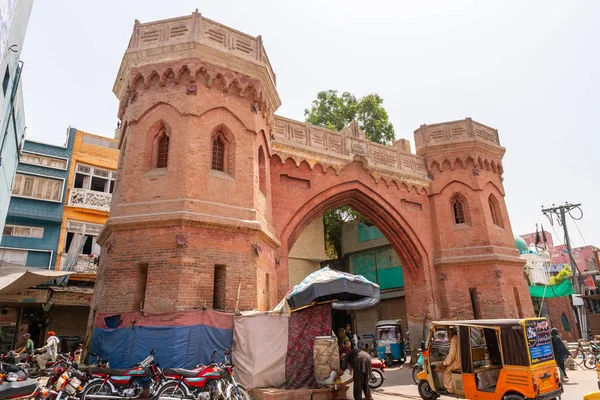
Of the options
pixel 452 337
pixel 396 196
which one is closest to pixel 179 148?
pixel 452 337

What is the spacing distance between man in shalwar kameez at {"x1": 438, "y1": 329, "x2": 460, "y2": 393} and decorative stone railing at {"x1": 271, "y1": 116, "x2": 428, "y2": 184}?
8.79m

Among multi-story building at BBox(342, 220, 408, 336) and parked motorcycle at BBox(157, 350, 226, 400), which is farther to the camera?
multi-story building at BBox(342, 220, 408, 336)

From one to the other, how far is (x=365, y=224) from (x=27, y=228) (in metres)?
19.2

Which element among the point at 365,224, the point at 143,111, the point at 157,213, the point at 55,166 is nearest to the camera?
the point at 157,213

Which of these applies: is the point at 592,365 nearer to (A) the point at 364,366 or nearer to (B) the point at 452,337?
(B) the point at 452,337

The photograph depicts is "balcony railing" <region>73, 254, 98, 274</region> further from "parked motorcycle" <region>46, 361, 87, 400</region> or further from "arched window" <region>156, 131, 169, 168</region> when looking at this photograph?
"parked motorcycle" <region>46, 361, 87, 400</region>

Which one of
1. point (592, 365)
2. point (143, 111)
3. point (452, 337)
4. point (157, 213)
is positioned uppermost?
point (143, 111)

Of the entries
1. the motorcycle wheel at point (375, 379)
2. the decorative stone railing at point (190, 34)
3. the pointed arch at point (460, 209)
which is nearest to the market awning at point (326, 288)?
the motorcycle wheel at point (375, 379)

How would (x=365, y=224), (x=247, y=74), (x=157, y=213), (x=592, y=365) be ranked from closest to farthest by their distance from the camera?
(x=157, y=213), (x=247, y=74), (x=592, y=365), (x=365, y=224)

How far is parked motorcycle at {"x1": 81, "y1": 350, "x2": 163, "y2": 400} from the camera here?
7555 millimetres

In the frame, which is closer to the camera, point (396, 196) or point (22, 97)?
point (22, 97)

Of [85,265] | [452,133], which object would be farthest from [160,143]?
[452,133]

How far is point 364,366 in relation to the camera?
28.2 feet

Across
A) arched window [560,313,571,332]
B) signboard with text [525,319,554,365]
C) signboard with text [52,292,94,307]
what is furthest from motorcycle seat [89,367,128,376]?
arched window [560,313,571,332]
